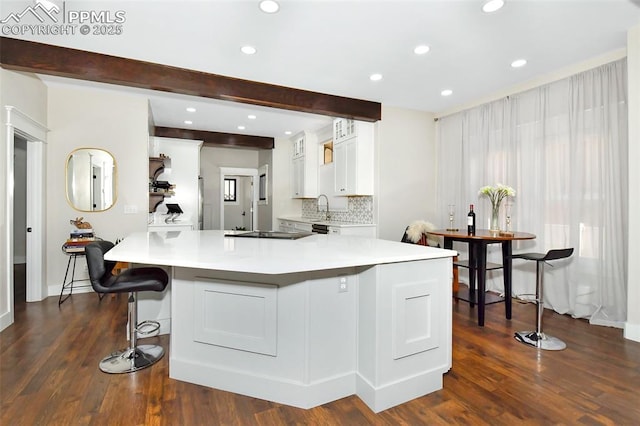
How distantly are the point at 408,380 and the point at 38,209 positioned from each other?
4.27 m

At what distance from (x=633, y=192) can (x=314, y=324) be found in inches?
115

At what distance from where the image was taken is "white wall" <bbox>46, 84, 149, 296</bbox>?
4.01 m

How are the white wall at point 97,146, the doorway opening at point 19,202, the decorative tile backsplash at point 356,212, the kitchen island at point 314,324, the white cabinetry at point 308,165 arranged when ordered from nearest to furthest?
the kitchen island at point 314,324 < the white wall at point 97,146 < the decorative tile backsplash at point 356,212 < the doorway opening at point 19,202 < the white cabinetry at point 308,165

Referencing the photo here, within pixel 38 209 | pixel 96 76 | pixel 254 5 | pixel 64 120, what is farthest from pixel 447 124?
pixel 38 209

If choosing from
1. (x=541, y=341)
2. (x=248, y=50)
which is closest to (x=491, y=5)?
(x=248, y=50)

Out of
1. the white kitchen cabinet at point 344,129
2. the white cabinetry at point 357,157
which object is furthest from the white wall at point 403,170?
the white kitchen cabinet at point 344,129

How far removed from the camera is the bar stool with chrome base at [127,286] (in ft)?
6.95

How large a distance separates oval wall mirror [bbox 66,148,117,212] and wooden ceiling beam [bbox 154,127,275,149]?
1.96 metres

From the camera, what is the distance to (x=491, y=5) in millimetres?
2391

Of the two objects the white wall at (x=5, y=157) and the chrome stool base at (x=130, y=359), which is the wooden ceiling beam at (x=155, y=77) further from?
the chrome stool base at (x=130, y=359)

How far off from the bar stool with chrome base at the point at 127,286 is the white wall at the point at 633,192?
3757 mm

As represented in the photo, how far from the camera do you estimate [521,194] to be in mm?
3961

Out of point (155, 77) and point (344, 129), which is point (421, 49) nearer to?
point (344, 129)

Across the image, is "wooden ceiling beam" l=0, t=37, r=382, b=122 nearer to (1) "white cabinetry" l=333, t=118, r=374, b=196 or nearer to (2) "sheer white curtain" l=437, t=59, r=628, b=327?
(1) "white cabinetry" l=333, t=118, r=374, b=196
